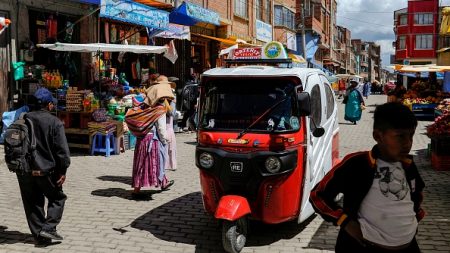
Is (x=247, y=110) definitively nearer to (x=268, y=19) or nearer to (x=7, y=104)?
(x=7, y=104)

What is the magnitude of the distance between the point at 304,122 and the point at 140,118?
8.82ft

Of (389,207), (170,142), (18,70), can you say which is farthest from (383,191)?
Result: (18,70)

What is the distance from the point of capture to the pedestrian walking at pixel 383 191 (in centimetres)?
263

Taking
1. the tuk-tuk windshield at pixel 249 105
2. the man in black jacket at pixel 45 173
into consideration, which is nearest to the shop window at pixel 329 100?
the tuk-tuk windshield at pixel 249 105

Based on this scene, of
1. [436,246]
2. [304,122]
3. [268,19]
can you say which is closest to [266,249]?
[304,122]

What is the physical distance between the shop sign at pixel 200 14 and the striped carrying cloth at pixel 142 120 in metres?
9.75

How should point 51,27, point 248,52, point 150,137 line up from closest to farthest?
1. point 150,137
2. point 248,52
3. point 51,27

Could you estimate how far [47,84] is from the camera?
464 inches

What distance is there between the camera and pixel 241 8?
2706 cm

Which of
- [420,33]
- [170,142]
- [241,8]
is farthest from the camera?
[420,33]

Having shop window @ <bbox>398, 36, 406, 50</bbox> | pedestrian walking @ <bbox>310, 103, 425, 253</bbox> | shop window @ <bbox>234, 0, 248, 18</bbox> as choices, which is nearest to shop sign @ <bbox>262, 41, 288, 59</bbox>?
pedestrian walking @ <bbox>310, 103, 425, 253</bbox>

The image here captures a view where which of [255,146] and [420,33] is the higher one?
[420,33]

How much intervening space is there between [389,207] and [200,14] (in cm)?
1549

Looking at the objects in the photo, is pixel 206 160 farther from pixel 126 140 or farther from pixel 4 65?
pixel 4 65
